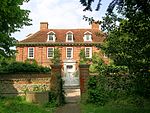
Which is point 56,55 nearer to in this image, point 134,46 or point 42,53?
point 42,53

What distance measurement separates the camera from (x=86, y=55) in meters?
52.8

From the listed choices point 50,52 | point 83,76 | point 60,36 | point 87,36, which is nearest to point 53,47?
point 50,52

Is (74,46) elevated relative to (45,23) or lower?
lower

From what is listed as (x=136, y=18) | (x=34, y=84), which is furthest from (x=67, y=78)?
(x=136, y=18)

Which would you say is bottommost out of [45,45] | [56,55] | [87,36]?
[56,55]

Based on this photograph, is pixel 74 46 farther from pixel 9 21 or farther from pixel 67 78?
pixel 9 21

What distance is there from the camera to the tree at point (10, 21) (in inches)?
1014

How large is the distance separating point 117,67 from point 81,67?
8.89 metres

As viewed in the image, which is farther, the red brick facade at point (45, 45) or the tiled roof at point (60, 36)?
the tiled roof at point (60, 36)

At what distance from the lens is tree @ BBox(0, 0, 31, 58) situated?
25.8 m

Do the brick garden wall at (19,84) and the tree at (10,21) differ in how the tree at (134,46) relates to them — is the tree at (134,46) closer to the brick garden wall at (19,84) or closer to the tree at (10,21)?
the brick garden wall at (19,84)

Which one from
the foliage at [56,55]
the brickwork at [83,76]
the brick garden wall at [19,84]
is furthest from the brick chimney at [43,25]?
the brickwork at [83,76]

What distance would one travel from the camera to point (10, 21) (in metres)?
27.8

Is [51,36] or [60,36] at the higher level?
[60,36]
